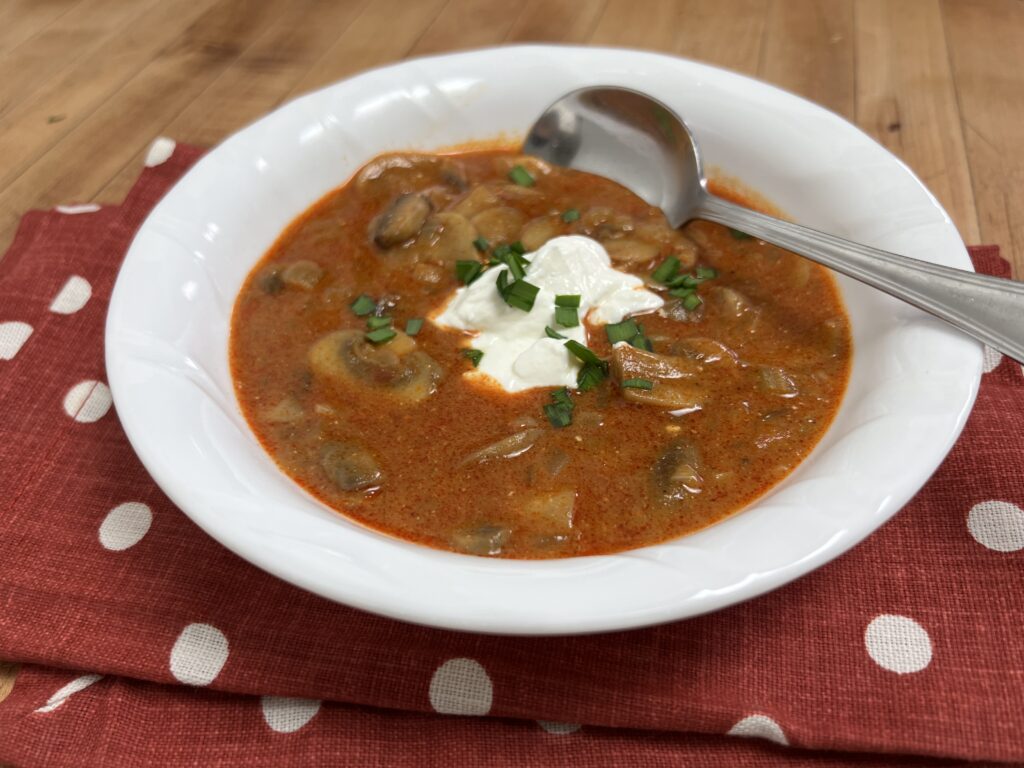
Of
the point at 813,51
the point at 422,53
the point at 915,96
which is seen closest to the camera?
the point at 915,96

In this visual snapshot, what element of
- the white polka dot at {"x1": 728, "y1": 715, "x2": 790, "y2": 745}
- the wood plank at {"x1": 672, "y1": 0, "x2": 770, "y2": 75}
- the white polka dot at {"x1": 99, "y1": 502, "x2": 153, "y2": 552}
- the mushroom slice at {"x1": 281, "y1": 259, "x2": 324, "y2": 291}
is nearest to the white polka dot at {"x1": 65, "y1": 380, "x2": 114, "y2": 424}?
the white polka dot at {"x1": 99, "y1": 502, "x2": 153, "y2": 552}

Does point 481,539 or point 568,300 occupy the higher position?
point 568,300

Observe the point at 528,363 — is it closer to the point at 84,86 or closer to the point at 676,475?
the point at 676,475

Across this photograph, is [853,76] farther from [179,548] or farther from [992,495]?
[179,548]

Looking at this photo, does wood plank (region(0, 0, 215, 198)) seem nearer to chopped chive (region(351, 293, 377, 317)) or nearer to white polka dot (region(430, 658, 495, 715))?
chopped chive (region(351, 293, 377, 317))

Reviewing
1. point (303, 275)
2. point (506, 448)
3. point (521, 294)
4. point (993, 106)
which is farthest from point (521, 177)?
point (993, 106)

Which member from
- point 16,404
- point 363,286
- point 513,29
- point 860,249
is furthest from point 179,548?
point 513,29
